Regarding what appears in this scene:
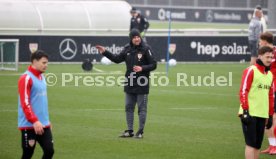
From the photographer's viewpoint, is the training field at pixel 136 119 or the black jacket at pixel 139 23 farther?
the black jacket at pixel 139 23

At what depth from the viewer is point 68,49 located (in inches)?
1220

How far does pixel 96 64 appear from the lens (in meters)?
31.2

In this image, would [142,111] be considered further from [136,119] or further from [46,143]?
[46,143]

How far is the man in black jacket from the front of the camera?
14039 mm

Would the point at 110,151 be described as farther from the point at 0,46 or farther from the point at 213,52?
the point at 213,52

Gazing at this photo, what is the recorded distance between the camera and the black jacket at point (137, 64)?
1405 cm

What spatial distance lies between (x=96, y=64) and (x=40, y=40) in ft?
8.24

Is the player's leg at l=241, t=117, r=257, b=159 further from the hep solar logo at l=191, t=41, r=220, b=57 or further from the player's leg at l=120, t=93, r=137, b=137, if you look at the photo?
the hep solar logo at l=191, t=41, r=220, b=57

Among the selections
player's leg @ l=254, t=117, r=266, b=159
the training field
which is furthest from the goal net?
player's leg @ l=254, t=117, r=266, b=159

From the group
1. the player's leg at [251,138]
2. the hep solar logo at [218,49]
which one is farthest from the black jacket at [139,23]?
the player's leg at [251,138]

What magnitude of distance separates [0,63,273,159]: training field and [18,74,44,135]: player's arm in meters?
2.64

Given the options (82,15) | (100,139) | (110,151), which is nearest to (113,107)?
(100,139)

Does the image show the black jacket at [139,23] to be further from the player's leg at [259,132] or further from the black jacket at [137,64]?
the player's leg at [259,132]

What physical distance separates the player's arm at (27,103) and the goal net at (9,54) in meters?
18.4
